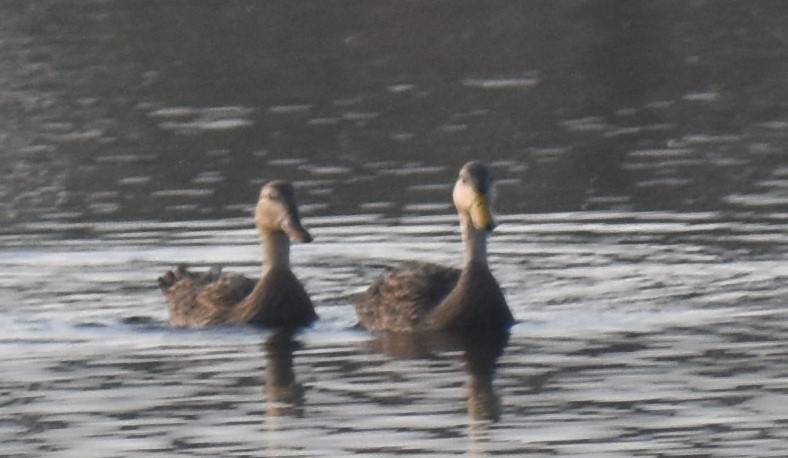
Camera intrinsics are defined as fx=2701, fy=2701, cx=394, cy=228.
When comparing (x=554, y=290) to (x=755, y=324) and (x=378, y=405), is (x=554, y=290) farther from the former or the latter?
(x=378, y=405)

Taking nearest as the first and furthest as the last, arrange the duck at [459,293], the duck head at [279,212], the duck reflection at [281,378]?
the duck reflection at [281,378] → the duck at [459,293] → the duck head at [279,212]

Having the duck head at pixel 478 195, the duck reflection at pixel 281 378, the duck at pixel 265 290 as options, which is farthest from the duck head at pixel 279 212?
the duck head at pixel 478 195

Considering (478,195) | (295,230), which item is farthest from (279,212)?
(478,195)

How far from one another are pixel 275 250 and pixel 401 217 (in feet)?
10.7

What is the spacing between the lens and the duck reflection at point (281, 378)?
1638 cm

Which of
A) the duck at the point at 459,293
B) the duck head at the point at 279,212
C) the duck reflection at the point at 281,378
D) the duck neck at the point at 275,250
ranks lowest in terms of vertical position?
the duck reflection at the point at 281,378

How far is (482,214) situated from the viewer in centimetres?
1947

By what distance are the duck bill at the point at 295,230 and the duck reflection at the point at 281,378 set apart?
690 millimetres

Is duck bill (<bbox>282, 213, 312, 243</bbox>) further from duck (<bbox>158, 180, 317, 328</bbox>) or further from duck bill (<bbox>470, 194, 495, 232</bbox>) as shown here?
duck bill (<bbox>470, 194, 495, 232</bbox>)

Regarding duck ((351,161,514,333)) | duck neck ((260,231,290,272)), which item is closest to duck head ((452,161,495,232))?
duck ((351,161,514,333))

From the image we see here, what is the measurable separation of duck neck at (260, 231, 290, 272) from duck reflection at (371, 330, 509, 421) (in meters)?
1.44

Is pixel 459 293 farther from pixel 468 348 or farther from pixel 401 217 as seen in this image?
pixel 401 217

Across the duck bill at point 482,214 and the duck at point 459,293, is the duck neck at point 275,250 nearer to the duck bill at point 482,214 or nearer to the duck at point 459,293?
the duck at point 459,293

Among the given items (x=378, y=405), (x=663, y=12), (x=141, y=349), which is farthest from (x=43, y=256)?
(x=663, y=12)
